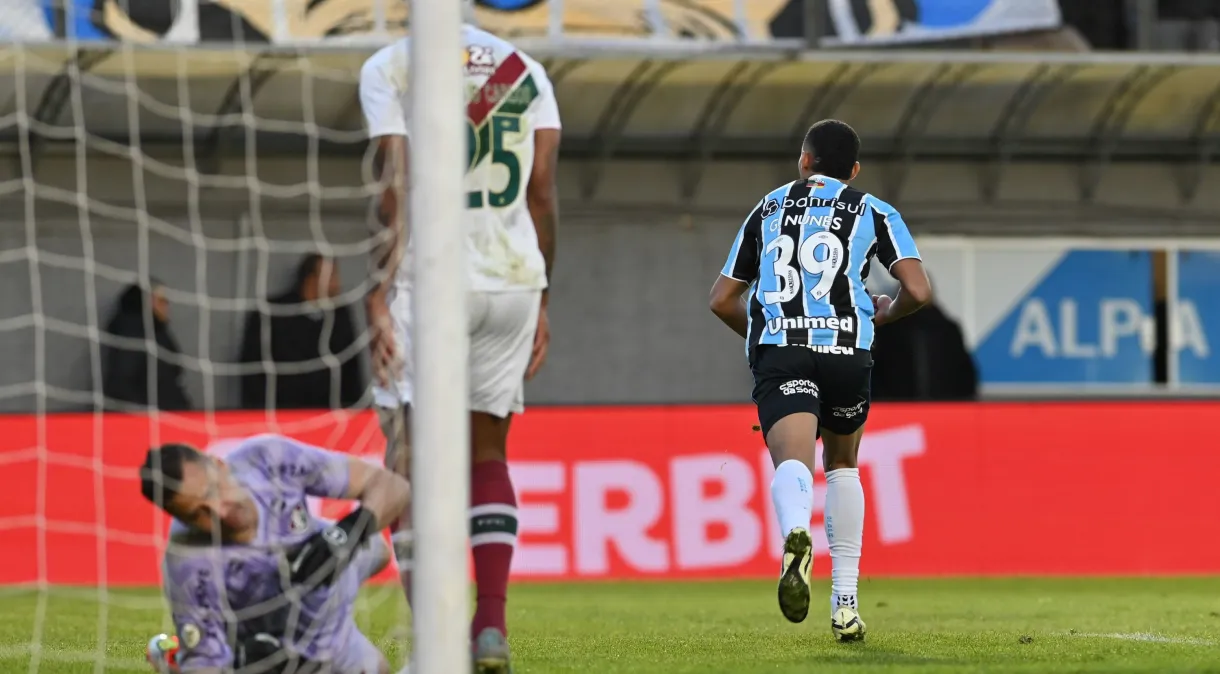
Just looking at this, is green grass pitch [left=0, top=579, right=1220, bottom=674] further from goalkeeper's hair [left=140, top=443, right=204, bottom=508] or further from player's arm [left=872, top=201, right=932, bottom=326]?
goalkeeper's hair [left=140, top=443, right=204, bottom=508]

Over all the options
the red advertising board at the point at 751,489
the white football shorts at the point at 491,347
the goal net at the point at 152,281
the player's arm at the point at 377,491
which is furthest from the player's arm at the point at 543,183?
the red advertising board at the point at 751,489

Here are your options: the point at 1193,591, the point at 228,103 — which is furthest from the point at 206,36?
the point at 1193,591

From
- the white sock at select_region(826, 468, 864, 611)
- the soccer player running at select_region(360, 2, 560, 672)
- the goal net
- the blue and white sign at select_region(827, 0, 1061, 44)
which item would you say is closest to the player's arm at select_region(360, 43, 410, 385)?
the soccer player running at select_region(360, 2, 560, 672)

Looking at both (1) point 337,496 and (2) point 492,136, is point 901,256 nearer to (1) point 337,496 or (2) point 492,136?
(2) point 492,136

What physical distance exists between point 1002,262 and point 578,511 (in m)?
7.53

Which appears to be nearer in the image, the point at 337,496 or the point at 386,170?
the point at 337,496

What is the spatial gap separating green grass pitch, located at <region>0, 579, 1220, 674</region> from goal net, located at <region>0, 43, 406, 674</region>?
62cm

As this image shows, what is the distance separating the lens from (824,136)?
6230mm

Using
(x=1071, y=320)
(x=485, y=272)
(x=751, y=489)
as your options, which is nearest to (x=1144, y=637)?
(x=485, y=272)

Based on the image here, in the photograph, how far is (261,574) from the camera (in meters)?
4.49

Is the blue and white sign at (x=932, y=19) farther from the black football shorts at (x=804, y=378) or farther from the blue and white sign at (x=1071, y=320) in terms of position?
the black football shorts at (x=804, y=378)

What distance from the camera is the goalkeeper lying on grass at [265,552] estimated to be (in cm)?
440

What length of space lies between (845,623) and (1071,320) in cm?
1252

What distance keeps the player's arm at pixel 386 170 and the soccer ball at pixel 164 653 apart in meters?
0.84
